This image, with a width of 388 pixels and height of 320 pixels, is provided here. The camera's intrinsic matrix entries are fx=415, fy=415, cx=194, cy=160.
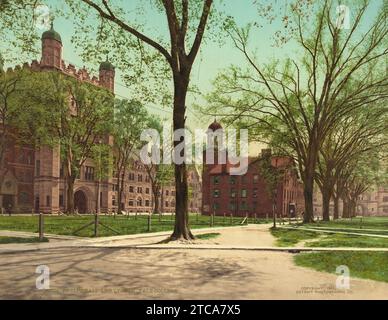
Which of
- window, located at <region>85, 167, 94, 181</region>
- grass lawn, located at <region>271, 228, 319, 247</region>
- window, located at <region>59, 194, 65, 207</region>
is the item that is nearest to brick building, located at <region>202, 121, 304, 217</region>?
window, located at <region>85, 167, 94, 181</region>

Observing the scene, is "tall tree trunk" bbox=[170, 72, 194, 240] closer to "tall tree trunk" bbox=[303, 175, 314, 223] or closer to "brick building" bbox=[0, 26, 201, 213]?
"tall tree trunk" bbox=[303, 175, 314, 223]

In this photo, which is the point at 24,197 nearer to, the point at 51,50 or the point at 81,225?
the point at 51,50

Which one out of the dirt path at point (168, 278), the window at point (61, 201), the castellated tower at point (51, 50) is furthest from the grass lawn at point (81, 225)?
the castellated tower at point (51, 50)

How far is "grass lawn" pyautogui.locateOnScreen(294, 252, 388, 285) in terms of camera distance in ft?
32.9

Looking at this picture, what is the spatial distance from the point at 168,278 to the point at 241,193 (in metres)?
69.7

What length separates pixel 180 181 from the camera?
1808 centimetres

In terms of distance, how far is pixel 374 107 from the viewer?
124ft

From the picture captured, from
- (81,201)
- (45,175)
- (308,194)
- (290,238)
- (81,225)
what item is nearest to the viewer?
(290,238)

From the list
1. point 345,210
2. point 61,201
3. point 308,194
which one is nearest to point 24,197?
point 61,201

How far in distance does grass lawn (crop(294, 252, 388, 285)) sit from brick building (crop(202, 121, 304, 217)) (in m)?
59.8

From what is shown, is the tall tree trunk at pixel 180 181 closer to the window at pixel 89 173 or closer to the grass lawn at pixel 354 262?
the grass lawn at pixel 354 262
